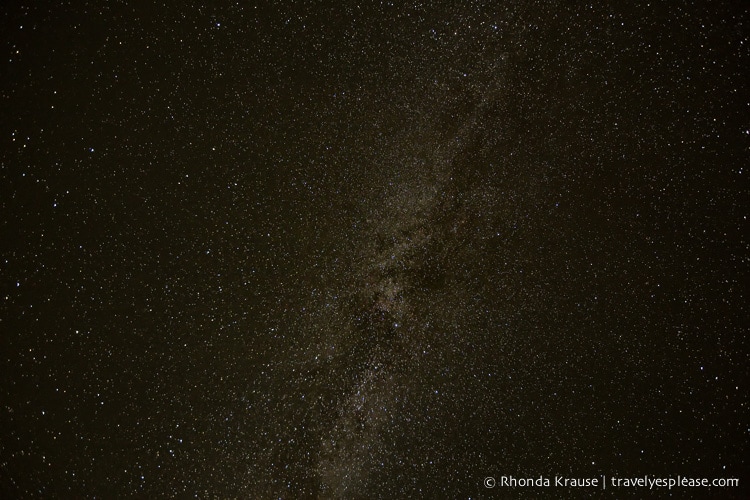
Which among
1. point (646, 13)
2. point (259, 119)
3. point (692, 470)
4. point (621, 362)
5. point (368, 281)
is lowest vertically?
point (692, 470)

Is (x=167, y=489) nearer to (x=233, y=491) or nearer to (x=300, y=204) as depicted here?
(x=233, y=491)

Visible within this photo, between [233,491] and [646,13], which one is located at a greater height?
[646,13]

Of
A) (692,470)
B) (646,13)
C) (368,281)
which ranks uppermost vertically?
(646,13)

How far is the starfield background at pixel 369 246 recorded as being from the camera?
61 centimetres

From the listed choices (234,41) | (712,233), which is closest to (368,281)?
(234,41)

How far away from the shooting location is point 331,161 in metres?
0.64

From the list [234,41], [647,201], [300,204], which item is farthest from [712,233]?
[234,41]

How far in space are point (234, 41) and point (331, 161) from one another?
0.26 m

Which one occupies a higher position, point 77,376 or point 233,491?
point 77,376

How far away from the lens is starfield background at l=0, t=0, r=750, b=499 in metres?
0.61

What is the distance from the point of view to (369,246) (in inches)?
25.4

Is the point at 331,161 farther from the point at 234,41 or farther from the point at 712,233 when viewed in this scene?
the point at 712,233

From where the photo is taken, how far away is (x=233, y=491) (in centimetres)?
64

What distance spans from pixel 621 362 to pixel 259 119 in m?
0.78
